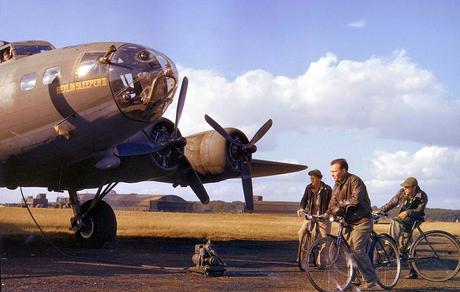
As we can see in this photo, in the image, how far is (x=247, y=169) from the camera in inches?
627

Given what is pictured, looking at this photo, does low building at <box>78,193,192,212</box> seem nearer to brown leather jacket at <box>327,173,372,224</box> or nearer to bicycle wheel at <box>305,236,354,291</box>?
brown leather jacket at <box>327,173,372,224</box>

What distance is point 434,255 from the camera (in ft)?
30.9

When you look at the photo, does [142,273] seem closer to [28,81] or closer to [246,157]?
[28,81]

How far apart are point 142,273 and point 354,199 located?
11.0 feet

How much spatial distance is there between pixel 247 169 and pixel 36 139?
20.9 ft

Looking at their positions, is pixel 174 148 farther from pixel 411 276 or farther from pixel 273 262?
pixel 411 276

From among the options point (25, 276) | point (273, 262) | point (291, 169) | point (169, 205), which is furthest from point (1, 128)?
point (169, 205)

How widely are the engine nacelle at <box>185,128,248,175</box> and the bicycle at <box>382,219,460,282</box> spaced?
21.6 feet

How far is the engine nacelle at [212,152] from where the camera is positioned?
50.8ft

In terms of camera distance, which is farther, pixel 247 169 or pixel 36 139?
pixel 247 169

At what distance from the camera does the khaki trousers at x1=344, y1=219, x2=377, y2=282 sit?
7.98m

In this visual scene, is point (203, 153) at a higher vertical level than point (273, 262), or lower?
higher

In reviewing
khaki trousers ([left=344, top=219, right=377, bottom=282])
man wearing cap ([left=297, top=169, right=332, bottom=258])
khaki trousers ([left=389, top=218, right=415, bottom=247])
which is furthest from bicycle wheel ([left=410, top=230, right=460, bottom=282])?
man wearing cap ([left=297, top=169, right=332, bottom=258])

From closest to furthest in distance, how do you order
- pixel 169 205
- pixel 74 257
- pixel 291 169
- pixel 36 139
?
pixel 36 139
pixel 74 257
pixel 291 169
pixel 169 205
